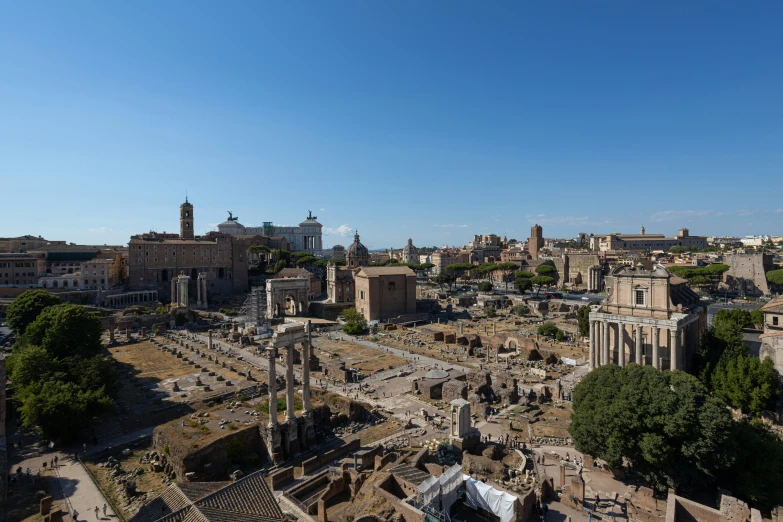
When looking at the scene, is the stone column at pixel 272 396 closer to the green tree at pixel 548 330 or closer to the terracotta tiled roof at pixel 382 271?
the green tree at pixel 548 330

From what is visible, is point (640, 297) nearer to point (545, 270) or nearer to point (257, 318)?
point (257, 318)

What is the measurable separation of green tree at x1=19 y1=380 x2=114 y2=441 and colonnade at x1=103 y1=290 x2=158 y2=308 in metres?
52.8

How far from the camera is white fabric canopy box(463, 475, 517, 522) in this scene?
16234mm

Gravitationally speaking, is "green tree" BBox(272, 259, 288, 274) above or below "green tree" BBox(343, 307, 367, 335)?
above

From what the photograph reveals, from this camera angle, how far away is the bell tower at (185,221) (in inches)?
3830

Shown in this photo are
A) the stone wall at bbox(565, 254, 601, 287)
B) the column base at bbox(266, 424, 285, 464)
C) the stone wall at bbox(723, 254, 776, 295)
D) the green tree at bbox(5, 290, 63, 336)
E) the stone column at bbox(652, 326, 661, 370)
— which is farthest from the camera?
the stone wall at bbox(565, 254, 601, 287)

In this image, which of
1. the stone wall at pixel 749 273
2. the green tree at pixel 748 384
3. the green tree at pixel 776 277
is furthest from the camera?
the stone wall at pixel 749 273

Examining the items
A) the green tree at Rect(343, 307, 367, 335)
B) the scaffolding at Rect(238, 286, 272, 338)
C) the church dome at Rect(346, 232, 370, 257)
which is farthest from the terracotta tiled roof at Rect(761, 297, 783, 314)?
the church dome at Rect(346, 232, 370, 257)

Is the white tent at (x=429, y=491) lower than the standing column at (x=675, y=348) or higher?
lower

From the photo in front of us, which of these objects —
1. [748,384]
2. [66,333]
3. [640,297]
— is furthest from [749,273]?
[66,333]

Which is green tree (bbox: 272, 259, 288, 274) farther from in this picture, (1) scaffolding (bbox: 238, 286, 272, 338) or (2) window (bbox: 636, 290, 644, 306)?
→ (2) window (bbox: 636, 290, 644, 306)

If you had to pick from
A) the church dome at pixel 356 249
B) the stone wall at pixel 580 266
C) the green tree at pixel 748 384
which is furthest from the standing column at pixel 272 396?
the stone wall at pixel 580 266

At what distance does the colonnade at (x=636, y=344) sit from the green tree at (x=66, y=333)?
131 ft

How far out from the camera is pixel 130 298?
74.8 m
